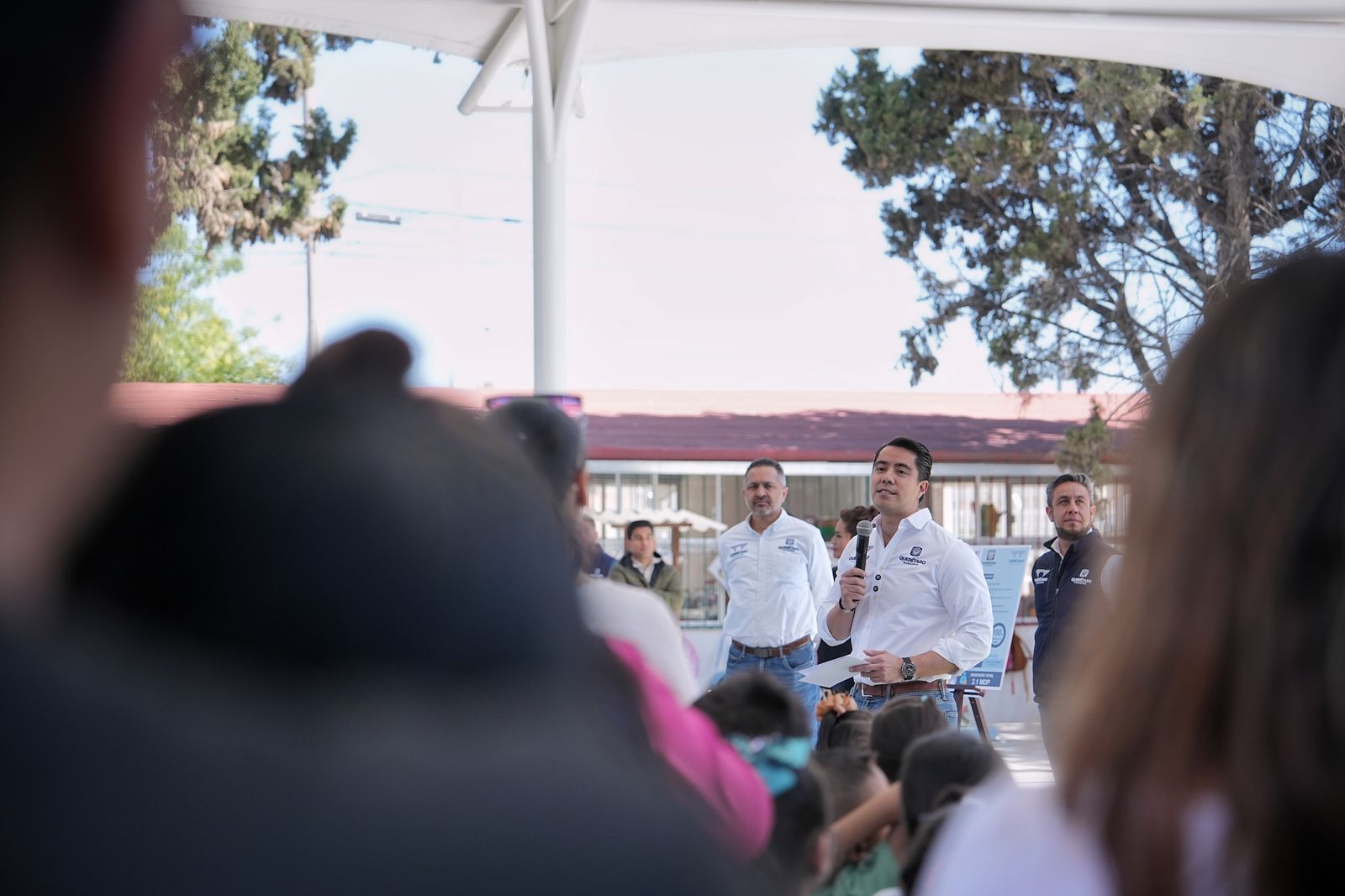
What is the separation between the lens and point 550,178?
921 centimetres

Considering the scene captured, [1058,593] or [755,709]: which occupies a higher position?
[755,709]

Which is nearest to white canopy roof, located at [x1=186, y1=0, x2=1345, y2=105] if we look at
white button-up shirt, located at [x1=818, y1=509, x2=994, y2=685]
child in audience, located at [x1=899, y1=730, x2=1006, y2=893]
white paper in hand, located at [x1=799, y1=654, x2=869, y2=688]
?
white button-up shirt, located at [x1=818, y1=509, x2=994, y2=685]

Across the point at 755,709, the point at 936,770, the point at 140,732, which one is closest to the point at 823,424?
the point at 755,709

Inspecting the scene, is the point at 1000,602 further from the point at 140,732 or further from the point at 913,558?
the point at 140,732

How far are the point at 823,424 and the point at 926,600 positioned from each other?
37.9ft

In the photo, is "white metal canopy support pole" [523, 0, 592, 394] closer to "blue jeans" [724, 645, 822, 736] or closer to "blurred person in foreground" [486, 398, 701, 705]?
"blue jeans" [724, 645, 822, 736]

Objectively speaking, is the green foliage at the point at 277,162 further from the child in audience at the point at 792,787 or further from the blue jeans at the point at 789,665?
the child in audience at the point at 792,787

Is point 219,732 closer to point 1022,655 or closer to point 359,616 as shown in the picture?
point 359,616

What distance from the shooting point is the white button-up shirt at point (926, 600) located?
18.3ft

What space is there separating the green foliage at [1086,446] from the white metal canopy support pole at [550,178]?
744 cm

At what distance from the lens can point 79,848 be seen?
0.34 metres

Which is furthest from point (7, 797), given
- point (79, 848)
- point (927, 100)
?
point (927, 100)

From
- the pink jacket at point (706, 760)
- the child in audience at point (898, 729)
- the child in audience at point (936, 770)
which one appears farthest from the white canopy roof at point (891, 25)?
the pink jacket at point (706, 760)

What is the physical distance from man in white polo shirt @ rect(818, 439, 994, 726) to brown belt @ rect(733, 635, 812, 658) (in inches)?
51.2
